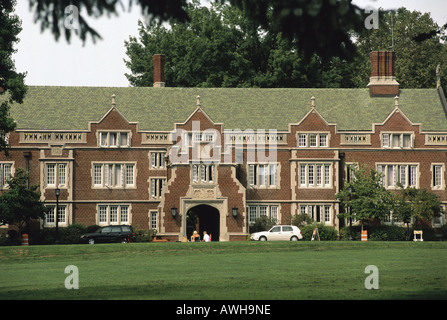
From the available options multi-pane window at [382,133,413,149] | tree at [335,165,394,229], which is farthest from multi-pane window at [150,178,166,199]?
multi-pane window at [382,133,413,149]

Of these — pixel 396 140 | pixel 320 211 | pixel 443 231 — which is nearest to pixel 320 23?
pixel 320 211

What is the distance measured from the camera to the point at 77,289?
20969mm

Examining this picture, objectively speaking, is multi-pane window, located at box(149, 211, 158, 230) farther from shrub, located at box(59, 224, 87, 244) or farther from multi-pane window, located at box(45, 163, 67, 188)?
multi-pane window, located at box(45, 163, 67, 188)

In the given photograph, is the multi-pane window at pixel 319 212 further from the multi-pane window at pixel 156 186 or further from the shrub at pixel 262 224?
the multi-pane window at pixel 156 186

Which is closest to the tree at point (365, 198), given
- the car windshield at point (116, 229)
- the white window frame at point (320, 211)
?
the white window frame at point (320, 211)

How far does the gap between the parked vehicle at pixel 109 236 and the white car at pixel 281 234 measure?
24.6ft

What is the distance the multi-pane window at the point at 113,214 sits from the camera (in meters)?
54.6

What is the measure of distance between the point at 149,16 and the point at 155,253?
2464 cm

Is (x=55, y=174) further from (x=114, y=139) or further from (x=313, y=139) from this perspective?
(x=313, y=139)

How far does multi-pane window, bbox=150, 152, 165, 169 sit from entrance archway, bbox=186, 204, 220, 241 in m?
3.59

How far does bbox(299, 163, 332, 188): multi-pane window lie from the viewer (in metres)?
54.7

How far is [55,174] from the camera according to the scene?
54219 millimetres

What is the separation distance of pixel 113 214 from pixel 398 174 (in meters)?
18.9
